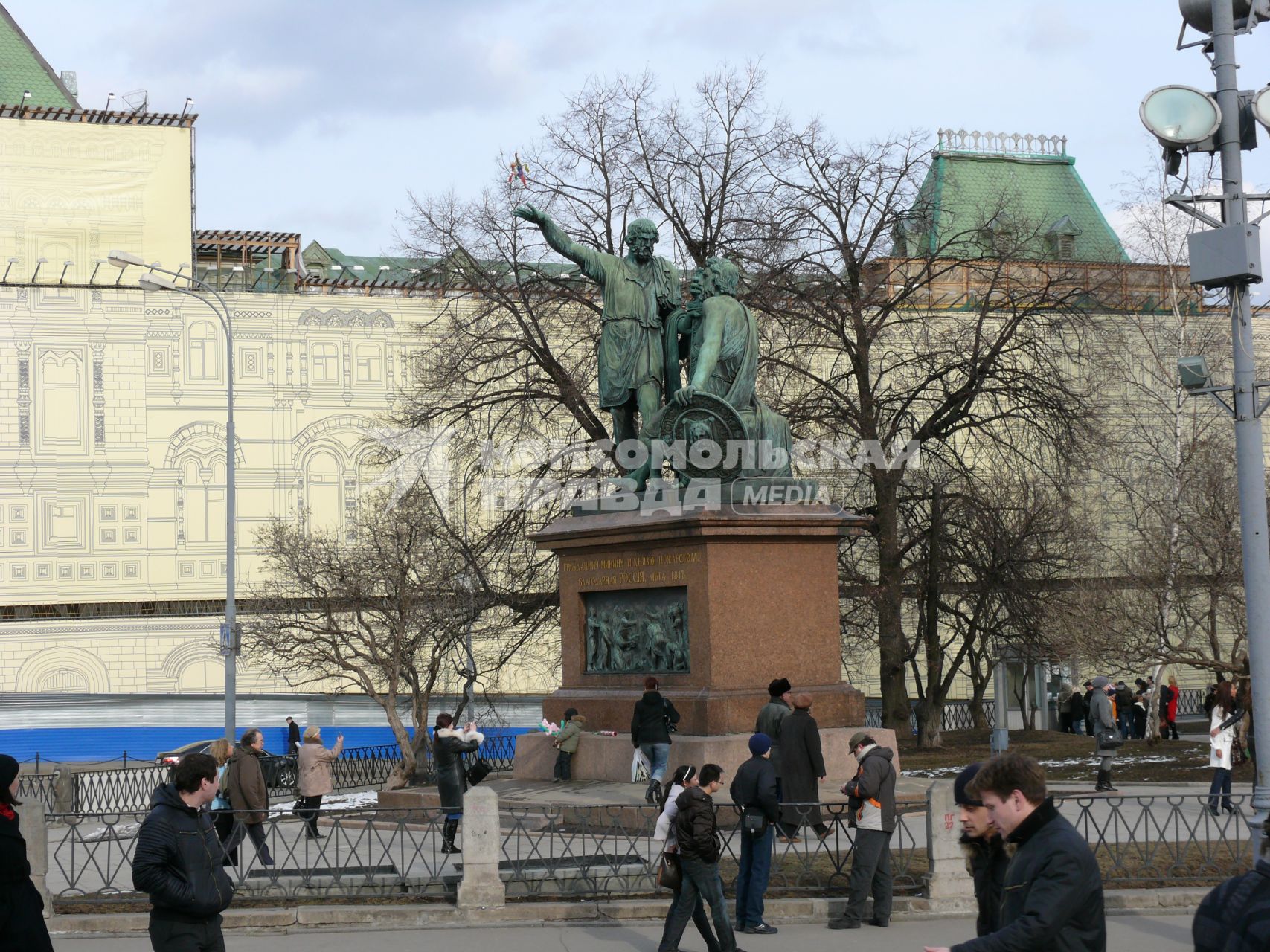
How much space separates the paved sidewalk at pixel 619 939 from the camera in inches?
429

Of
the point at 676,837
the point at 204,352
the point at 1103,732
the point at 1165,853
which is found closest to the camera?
the point at 676,837

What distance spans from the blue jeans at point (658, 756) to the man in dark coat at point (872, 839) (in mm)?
3428

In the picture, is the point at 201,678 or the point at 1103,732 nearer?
the point at 1103,732

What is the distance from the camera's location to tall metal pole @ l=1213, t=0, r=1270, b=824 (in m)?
11.7

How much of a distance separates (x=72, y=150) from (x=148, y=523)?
1086 centimetres

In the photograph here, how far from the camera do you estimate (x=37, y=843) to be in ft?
41.4

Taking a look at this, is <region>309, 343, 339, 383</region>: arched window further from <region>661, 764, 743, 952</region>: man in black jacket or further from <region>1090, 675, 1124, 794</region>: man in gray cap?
<region>661, 764, 743, 952</region>: man in black jacket

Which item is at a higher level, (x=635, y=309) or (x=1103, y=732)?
(x=635, y=309)

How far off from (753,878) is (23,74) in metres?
44.7

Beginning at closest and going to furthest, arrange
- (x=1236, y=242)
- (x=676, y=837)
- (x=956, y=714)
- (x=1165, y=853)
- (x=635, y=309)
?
(x=676, y=837) → (x=1236, y=242) → (x=1165, y=853) → (x=635, y=309) → (x=956, y=714)

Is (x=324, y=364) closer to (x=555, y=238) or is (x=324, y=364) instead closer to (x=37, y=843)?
(x=555, y=238)

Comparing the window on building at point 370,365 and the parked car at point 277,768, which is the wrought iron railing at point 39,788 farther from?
the window on building at point 370,365

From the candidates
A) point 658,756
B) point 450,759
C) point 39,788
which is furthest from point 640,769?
point 39,788

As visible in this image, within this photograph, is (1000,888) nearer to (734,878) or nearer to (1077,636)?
(734,878)
